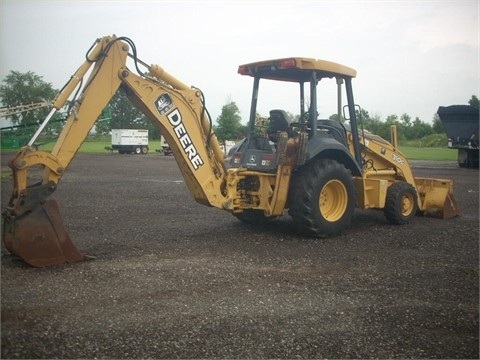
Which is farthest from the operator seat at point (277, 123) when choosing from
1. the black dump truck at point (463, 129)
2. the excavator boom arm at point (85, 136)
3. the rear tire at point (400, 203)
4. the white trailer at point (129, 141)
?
the white trailer at point (129, 141)

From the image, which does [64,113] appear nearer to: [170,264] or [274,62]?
[170,264]

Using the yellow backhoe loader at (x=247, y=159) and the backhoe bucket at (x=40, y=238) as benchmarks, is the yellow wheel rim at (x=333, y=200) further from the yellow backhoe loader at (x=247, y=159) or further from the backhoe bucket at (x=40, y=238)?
the backhoe bucket at (x=40, y=238)

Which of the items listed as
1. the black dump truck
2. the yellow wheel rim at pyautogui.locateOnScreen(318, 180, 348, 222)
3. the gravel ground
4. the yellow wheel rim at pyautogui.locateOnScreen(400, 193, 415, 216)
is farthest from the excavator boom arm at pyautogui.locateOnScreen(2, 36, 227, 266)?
the black dump truck

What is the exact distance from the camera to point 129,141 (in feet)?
145

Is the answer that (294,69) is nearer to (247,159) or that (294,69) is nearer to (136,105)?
(247,159)

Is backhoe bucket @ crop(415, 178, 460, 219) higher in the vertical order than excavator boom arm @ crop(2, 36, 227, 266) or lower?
lower

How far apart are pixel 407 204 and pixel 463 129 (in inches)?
736

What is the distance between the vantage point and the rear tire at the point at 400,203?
8.55 meters

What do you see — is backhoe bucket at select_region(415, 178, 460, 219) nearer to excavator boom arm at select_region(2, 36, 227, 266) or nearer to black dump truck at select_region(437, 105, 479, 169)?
excavator boom arm at select_region(2, 36, 227, 266)

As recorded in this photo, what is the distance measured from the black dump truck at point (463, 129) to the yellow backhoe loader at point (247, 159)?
56.9ft

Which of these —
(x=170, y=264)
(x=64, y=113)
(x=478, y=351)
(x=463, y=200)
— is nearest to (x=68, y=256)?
(x=170, y=264)

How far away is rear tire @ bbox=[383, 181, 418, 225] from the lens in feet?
28.0

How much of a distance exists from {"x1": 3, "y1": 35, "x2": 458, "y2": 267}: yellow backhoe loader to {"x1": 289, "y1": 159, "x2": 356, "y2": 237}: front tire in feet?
0.05

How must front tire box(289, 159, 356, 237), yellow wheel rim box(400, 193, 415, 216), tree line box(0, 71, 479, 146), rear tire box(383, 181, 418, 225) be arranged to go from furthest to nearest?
tree line box(0, 71, 479, 146) < yellow wheel rim box(400, 193, 415, 216) < rear tire box(383, 181, 418, 225) < front tire box(289, 159, 356, 237)
